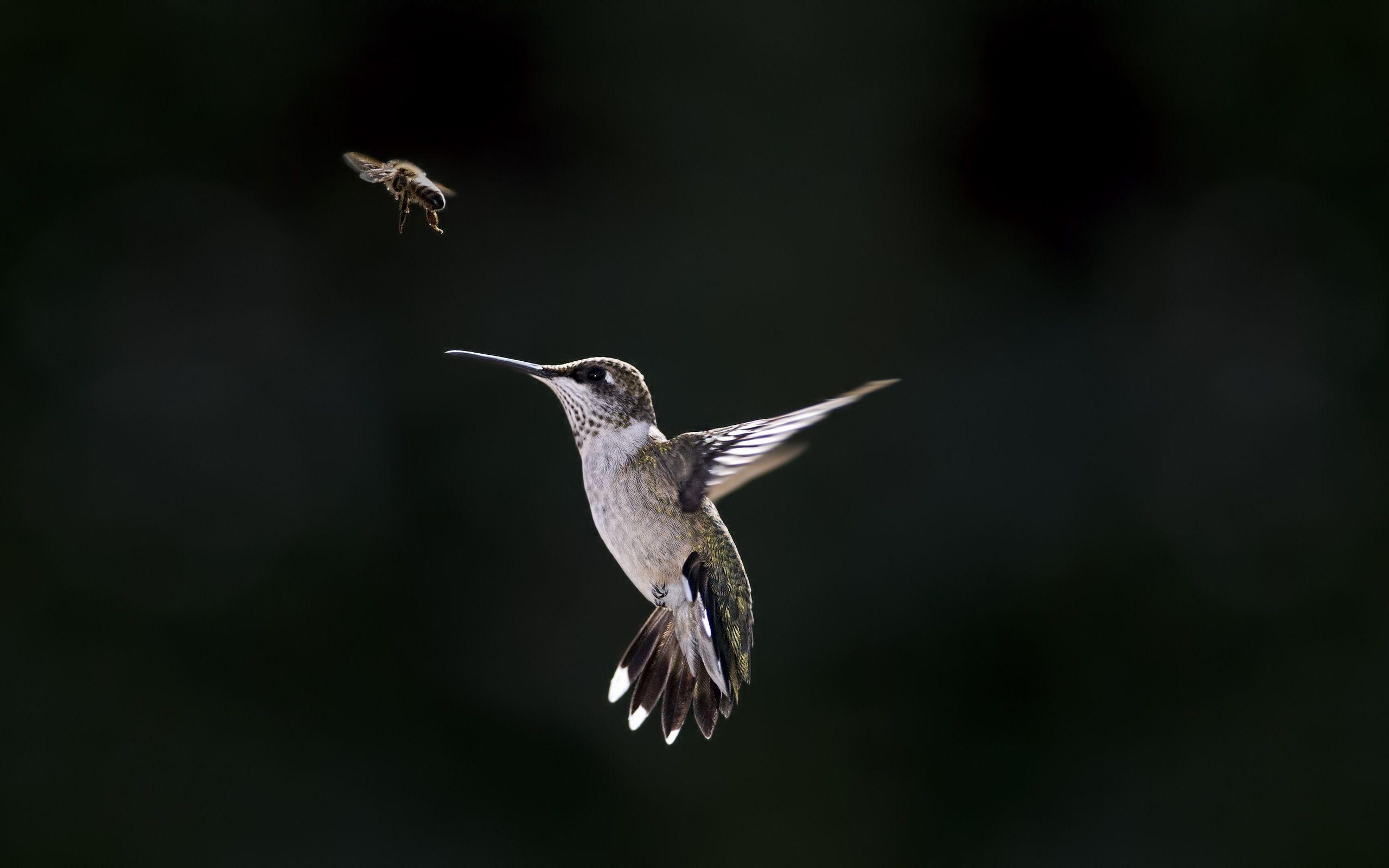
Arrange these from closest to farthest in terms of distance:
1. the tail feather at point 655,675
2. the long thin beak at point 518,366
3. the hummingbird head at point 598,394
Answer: the long thin beak at point 518,366, the hummingbird head at point 598,394, the tail feather at point 655,675

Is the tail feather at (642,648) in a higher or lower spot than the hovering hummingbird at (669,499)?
lower

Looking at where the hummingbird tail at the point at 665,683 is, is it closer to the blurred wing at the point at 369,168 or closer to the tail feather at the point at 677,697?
the tail feather at the point at 677,697

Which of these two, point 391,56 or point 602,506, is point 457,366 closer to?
point 391,56

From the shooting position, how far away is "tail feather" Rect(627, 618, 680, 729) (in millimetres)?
944

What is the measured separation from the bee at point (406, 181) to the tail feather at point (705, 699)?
38 cm

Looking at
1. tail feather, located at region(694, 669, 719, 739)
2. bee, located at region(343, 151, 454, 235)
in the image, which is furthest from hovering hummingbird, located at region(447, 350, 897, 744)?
bee, located at region(343, 151, 454, 235)

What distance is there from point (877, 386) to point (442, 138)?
6.84 feet

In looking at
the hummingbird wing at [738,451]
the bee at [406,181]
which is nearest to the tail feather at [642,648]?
the hummingbird wing at [738,451]

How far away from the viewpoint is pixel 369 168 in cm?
78

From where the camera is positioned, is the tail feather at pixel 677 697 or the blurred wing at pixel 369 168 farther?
the tail feather at pixel 677 697

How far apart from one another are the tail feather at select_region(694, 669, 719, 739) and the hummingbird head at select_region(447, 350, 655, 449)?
0.64 feet

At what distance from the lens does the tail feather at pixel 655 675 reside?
3.10ft

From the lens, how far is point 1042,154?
106 inches

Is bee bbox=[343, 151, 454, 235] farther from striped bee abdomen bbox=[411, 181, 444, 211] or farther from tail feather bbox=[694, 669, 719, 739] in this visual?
tail feather bbox=[694, 669, 719, 739]
